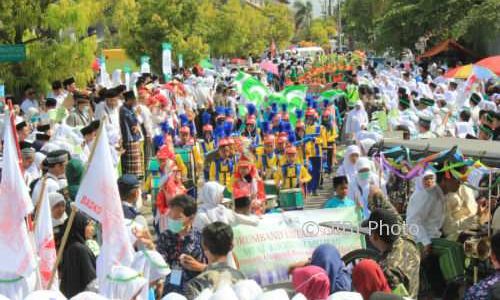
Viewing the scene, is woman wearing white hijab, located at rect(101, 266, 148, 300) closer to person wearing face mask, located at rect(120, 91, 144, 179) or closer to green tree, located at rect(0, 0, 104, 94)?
person wearing face mask, located at rect(120, 91, 144, 179)

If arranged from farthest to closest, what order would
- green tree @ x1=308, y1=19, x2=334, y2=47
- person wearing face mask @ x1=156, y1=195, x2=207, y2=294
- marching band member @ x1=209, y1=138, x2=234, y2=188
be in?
green tree @ x1=308, y1=19, x2=334, y2=47
marching band member @ x1=209, y1=138, x2=234, y2=188
person wearing face mask @ x1=156, y1=195, x2=207, y2=294

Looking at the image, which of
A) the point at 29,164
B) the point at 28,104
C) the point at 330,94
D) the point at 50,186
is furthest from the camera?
the point at 330,94

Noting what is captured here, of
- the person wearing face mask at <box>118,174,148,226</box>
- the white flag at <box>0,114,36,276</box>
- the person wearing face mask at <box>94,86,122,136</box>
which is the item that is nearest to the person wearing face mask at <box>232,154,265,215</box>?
the person wearing face mask at <box>94,86,122,136</box>

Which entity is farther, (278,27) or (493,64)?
(278,27)

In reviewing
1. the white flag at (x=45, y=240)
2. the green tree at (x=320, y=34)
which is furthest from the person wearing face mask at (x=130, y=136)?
the green tree at (x=320, y=34)

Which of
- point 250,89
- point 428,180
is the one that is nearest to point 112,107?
point 428,180

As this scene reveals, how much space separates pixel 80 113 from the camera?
1288 centimetres

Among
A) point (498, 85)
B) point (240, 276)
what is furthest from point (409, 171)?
point (498, 85)

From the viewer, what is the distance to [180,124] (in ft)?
53.8

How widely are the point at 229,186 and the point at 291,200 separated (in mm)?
897

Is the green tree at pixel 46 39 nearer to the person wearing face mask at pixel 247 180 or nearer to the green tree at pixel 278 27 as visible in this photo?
the person wearing face mask at pixel 247 180

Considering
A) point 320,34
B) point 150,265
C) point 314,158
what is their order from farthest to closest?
point 320,34, point 314,158, point 150,265

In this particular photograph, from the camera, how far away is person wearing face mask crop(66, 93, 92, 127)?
498 inches

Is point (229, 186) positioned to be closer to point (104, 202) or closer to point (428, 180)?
point (428, 180)
